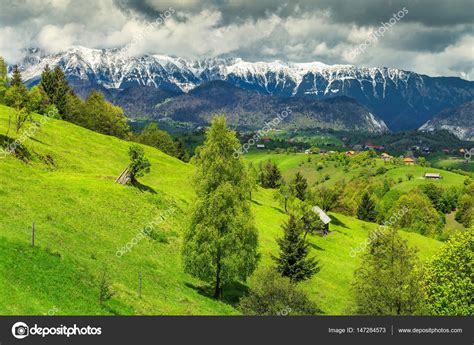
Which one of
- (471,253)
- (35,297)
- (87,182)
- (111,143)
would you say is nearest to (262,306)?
(35,297)

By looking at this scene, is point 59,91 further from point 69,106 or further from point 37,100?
point 37,100

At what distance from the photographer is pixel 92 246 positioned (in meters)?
43.4

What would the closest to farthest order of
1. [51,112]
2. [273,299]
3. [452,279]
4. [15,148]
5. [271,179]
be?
[273,299], [452,279], [15,148], [51,112], [271,179]

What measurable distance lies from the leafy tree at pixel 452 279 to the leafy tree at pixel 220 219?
1833 centimetres

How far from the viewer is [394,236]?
4991cm

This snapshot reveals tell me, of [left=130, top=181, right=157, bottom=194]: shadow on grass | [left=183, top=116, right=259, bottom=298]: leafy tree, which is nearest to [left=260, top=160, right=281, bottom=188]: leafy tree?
[left=130, top=181, right=157, bottom=194]: shadow on grass

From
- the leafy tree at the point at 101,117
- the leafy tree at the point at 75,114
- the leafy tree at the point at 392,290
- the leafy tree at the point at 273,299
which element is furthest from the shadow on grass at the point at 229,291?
the leafy tree at the point at 101,117

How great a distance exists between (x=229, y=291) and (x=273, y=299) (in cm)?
1114

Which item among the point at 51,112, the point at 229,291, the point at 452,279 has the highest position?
the point at 51,112

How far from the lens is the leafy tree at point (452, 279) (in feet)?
140

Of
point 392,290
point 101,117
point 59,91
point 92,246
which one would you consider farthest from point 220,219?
point 101,117

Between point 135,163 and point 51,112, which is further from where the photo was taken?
point 51,112
